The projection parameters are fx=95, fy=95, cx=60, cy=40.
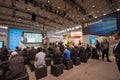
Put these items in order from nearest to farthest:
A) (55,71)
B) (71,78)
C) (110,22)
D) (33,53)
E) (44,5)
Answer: (71,78) < (55,71) < (33,53) < (44,5) < (110,22)

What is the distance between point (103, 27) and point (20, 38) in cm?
875

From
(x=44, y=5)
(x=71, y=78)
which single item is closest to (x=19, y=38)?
(x=44, y=5)

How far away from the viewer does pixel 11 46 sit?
34.2ft

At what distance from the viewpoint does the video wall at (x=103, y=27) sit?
26.4 ft

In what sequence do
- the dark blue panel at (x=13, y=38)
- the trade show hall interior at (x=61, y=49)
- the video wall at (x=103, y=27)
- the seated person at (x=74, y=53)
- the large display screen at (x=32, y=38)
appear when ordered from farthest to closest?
the large display screen at (x=32, y=38)
the dark blue panel at (x=13, y=38)
the video wall at (x=103, y=27)
the seated person at (x=74, y=53)
the trade show hall interior at (x=61, y=49)

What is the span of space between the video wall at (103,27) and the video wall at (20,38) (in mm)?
6504

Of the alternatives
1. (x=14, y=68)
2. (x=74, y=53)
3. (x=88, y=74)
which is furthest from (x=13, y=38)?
(x=88, y=74)

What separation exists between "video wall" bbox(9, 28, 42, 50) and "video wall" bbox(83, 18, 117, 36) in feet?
21.3

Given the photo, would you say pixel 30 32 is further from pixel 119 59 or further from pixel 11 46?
pixel 119 59

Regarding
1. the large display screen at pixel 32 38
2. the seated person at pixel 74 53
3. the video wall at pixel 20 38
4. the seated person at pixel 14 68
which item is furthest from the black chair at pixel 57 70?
the large display screen at pixel 32 38

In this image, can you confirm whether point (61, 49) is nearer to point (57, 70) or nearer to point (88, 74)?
point (57, 70)

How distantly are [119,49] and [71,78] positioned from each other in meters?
2.05

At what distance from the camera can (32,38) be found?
11617 mm

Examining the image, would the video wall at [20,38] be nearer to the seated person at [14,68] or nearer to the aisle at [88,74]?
the aisle at [88,74]
